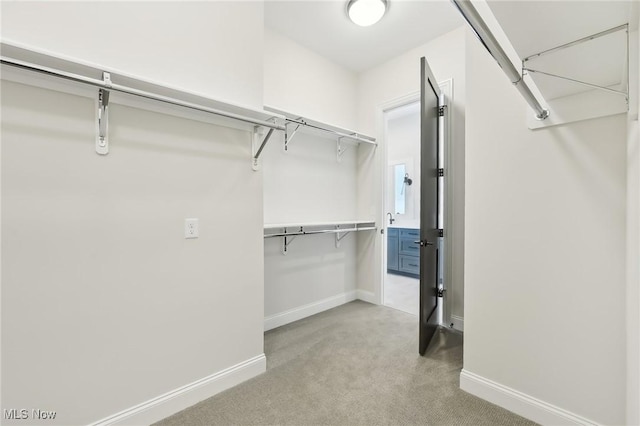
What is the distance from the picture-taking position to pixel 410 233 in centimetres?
485

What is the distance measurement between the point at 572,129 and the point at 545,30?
835 mm

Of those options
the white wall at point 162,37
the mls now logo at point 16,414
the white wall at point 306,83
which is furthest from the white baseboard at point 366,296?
the mls now logo at point 16,414

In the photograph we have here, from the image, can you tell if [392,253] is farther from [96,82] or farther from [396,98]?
[96,82]

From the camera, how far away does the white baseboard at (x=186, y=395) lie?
144 centimetres

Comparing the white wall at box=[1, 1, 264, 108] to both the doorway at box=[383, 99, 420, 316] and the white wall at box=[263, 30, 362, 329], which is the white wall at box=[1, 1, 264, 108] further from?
the doorway at box=[383, 99, 420, 316]

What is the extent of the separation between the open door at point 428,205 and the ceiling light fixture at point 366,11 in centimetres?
67

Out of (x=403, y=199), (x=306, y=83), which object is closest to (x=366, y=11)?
(x=306, y=83)

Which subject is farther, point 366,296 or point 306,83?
point 366,296

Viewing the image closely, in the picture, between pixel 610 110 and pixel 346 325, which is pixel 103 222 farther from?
pixel 610 110

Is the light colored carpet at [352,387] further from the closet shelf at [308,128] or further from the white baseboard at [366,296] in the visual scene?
the closet shelf at [308,128]

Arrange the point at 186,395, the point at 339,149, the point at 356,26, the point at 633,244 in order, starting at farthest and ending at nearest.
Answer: the point at 339,149 < the point at 356,26 < the point at 186,395 < the point at 633,244

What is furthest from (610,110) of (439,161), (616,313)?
(439,161)

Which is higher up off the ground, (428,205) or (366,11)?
(366,11)

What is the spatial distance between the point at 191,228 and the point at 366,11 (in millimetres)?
2178
